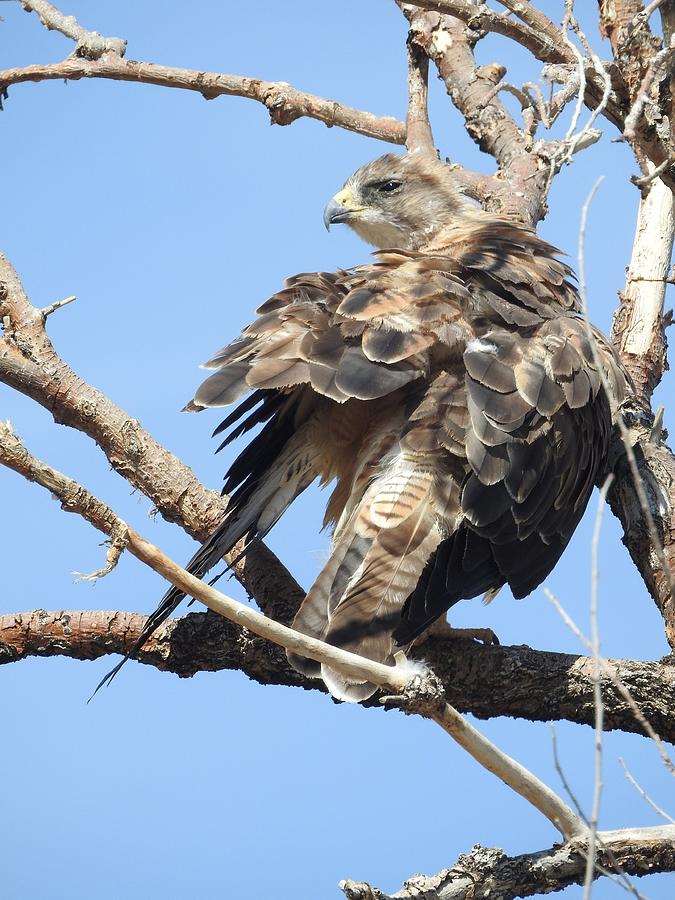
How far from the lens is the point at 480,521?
327 centimetres

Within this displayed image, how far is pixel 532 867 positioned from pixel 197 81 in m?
4.05

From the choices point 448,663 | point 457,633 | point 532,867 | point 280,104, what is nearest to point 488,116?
point 280,104

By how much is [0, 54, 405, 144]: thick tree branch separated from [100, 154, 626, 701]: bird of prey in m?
1.73

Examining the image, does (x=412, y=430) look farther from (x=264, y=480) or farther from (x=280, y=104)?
(x=280, y=104)

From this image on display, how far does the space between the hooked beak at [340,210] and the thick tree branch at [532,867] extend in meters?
3.51

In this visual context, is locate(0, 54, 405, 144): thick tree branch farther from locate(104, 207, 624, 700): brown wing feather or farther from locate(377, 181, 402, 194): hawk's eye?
locate(104, 207, 624, 700): brown wing feather

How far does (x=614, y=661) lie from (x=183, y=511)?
1.62 meters

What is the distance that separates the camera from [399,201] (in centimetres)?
543

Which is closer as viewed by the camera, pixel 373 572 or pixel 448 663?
pixel 373 572

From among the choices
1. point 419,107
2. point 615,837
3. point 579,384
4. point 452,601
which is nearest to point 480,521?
point 452,601

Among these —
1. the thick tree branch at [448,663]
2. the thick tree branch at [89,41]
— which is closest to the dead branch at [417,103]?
the thick tree branch at [89,41]

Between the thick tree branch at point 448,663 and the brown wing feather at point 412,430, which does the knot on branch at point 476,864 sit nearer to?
the brown wing feather at point 412,430

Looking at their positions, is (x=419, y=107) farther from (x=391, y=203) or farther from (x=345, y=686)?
(x=345, y=686)

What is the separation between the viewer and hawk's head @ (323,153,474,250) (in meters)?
5.29
